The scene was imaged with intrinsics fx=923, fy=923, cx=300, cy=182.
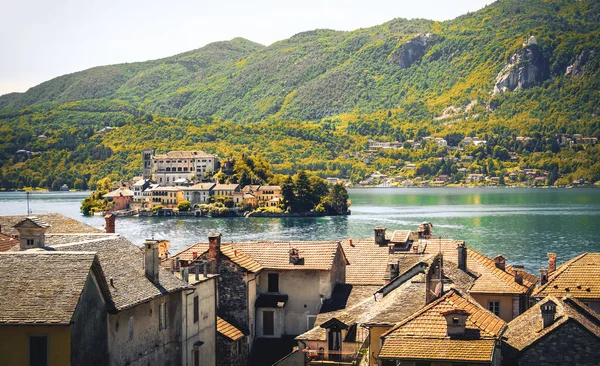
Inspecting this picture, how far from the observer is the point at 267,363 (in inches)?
1334

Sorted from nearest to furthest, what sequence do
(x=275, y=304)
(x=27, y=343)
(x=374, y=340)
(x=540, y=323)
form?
(x=27, y=343) → (x=374, y=340) → (x=540, y=323) → (x=275, y=304)

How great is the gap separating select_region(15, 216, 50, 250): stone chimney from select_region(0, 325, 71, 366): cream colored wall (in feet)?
14.5

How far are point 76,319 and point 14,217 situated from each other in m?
16.8

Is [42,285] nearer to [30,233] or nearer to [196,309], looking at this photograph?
[30,233]

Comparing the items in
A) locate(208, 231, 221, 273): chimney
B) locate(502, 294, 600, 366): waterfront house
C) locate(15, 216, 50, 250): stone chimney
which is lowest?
locate(502, 294, 600, 366): waterfront house

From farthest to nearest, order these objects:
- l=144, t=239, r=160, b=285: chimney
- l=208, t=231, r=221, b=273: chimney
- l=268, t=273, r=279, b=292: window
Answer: l=268, t=273, r=279, b=292: window → l=208, t=231, r=221, b=273: chimney → l=144, t=239, r=160, b=285: chimney

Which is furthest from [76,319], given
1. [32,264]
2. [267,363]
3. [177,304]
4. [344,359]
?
[267,363]

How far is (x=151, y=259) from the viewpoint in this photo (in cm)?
2725

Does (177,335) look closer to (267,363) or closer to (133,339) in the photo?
(133,339)

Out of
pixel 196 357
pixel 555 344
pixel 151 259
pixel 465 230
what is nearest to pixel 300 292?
pixel 196 357

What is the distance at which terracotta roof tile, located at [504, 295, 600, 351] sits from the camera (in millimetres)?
27312

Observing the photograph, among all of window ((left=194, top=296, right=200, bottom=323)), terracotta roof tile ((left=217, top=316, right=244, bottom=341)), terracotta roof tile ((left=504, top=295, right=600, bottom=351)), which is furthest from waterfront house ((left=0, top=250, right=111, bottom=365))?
terracotta roof tile ((left=504, top=295, right=600, bottom=351))

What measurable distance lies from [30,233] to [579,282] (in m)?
21.4

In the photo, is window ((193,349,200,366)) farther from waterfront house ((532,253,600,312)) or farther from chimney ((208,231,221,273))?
waterfront house ((532,253,600,312))
